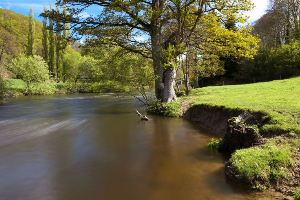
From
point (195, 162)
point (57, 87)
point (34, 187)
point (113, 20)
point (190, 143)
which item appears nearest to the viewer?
Answer: point (34, 187)

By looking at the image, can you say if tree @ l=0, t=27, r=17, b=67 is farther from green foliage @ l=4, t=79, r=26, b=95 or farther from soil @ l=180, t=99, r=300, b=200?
soil @ l=180, t=99, r=300, b=200

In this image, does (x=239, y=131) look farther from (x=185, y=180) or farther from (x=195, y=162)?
(x=185, y=180)

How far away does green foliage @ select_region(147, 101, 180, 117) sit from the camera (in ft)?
46.8

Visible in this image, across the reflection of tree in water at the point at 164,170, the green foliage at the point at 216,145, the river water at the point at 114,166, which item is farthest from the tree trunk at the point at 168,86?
the green foliage at the point at 216,145

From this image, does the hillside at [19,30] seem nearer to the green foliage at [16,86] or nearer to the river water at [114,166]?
the green foliage at [16,86]

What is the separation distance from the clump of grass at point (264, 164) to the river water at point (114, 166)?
0.95 feet

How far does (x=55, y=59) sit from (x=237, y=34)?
49412mm

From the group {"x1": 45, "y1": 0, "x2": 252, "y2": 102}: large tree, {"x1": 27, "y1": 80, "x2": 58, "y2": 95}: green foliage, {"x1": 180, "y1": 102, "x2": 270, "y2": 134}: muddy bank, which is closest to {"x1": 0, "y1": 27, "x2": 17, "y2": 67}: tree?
{"x1": 27, "y1": 80, "x2": 58, "y2": 95}: green foliage

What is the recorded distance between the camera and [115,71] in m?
17.3

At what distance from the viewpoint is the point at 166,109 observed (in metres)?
14.7

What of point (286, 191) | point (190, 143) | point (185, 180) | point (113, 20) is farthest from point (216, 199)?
point (113, 20)

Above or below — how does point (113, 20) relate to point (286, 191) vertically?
above

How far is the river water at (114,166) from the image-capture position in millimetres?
4762

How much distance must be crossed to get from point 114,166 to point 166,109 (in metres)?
8.76
